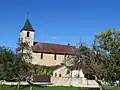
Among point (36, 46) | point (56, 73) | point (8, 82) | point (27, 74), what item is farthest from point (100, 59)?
point (36, 46)

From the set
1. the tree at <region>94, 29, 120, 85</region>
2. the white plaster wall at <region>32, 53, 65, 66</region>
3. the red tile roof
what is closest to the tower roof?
the red tile roof

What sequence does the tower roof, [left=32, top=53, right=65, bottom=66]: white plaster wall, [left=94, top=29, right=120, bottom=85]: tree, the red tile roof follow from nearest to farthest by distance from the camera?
[left=94, top=29, right=120, bottom=85]: tree → [left=32, top=53, right=65, bottom=66]: white plaster wall → the red tile roof → the tower roof

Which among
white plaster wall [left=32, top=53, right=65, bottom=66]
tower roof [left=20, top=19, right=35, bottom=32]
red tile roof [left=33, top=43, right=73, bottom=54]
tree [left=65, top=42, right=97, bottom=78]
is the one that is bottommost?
tree [left=65, top=42, right=97, bottom=78]

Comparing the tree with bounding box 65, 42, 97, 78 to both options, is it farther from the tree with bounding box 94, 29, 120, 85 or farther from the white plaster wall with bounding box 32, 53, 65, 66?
the white plaster wall with bounding box 32, 53, 65, 66

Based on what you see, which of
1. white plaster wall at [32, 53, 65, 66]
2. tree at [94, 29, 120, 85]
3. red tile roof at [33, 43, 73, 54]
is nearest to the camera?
tree at [94, 29, 120, 85]

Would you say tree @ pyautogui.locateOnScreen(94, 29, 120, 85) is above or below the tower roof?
below

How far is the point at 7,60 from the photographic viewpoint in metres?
41.5

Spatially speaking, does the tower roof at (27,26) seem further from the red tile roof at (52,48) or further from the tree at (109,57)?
the tree at (109,57)

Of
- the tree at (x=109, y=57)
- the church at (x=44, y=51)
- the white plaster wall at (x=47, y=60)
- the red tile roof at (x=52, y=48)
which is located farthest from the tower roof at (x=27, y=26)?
the tree at (x=109, y=57)

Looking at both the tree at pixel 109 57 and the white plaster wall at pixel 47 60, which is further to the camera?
the white plaster wall at pixel 47 60

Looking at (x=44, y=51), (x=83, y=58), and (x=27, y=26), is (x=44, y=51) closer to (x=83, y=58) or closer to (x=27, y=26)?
(x=27, y=26)

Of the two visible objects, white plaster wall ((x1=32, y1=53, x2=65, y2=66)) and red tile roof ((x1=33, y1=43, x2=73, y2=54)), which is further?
red tile roof ((x1=33, y1=43, x2=73, y2=54))

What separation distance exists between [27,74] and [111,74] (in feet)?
39.4

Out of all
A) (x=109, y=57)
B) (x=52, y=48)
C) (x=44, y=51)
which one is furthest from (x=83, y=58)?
(x=52, y=48)
